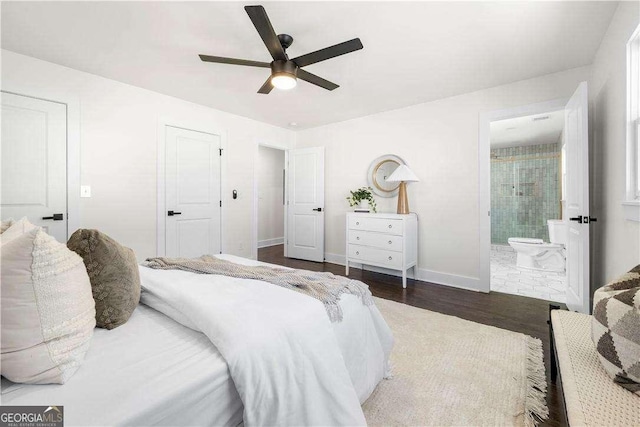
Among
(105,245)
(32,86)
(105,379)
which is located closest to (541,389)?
(105,379)

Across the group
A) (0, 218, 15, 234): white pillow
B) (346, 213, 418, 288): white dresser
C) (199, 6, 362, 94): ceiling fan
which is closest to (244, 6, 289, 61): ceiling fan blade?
(199, 6, 362, 94): ceiling fan

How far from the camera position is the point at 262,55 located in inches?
101

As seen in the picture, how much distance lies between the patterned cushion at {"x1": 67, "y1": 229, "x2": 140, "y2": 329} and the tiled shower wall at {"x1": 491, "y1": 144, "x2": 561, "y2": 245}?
7295mm

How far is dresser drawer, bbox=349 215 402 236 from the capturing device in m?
3.57

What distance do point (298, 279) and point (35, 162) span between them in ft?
9.51

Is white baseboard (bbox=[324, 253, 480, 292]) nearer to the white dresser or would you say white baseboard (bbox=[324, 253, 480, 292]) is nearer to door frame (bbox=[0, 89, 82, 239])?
the white dresser

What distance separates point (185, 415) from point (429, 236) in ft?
11.6

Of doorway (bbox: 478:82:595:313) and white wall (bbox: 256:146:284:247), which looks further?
white wall (bbox: 256:146:284:247)

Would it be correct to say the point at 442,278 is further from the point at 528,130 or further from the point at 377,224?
the point at 528,130

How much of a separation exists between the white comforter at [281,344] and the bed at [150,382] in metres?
0.04

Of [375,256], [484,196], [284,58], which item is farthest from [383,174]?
[284,58]

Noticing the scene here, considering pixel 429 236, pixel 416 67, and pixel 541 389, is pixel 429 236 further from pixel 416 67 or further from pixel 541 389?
pixel 541 389

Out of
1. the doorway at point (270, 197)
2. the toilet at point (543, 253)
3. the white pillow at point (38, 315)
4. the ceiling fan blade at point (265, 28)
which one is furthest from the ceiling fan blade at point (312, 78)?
the toilet at point (543, 253)

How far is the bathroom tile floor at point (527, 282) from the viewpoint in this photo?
326cm
